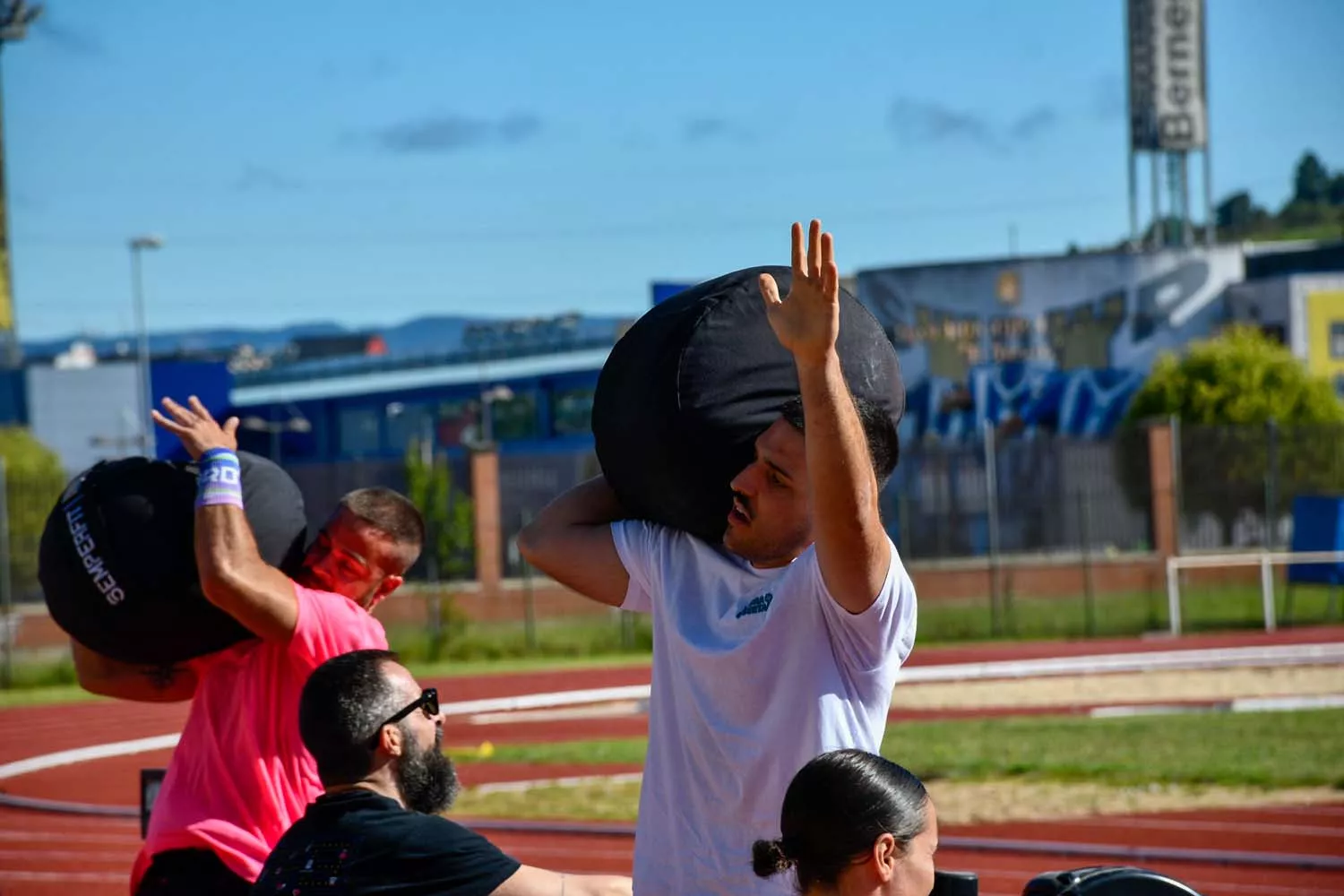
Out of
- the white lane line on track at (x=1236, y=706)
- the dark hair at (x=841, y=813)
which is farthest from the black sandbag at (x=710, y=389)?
the white lane line on track at (x=1236, y=706)

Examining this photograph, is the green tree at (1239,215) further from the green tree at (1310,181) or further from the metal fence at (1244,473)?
the metal fence at (1244,473)

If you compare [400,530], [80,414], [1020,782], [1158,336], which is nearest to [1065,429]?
[1158,336]

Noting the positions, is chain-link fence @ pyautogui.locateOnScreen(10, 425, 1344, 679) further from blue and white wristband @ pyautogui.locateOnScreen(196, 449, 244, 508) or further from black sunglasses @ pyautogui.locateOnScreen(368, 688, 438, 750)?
black sunglasses @ pyautogui.locateOnScreen(368, 688, 438, 750)

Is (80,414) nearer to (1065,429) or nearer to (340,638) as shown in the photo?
(1065,429)

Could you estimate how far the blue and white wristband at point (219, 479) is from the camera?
173 inches

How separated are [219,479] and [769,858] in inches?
79.7

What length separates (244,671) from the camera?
4613 mm

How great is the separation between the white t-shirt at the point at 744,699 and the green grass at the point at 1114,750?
897cm

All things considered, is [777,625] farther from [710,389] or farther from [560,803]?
[560,803]

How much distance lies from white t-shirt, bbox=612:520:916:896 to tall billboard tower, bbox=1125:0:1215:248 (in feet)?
239

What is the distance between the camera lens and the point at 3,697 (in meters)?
22.0

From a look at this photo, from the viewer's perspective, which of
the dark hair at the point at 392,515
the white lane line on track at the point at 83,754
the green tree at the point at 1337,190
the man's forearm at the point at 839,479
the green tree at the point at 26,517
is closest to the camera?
the man's forearm at the point at 839,479

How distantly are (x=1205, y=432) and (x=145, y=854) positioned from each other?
28.9m

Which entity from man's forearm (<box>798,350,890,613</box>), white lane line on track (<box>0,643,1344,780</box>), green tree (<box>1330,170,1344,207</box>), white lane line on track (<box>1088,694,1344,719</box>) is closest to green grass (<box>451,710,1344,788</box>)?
white lane line on track (<box>1088,694,1344,719</box>)
